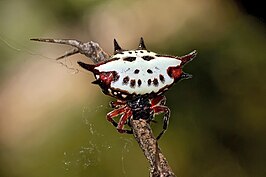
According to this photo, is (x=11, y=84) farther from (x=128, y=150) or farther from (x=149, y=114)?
(x=149, y=114)

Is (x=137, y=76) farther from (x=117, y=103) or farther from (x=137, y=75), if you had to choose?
(x=117, y=103)

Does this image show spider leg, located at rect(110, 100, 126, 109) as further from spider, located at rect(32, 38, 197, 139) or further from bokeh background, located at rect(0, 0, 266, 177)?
bokeh background, located at rect(0, 0, 266, 177)

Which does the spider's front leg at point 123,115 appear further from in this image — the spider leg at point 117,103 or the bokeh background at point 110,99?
the bokeh background at point 110,99

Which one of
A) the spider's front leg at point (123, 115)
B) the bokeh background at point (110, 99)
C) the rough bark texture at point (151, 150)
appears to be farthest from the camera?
the bokeh background at point (110, 99)

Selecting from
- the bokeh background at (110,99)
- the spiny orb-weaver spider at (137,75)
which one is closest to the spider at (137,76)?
the spiny orb-weaver spider at (137,75)

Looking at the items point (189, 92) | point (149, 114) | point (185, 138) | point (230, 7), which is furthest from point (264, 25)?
point (149, 114)
